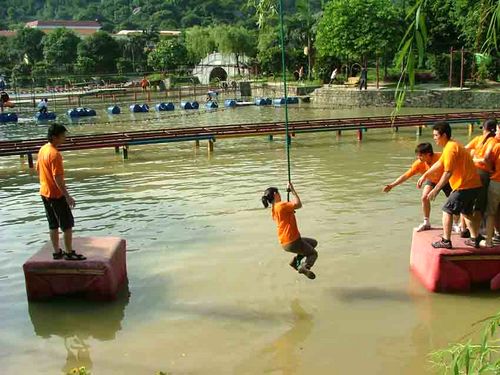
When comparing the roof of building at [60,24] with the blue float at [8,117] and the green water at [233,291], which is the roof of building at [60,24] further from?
the green water at [233,291]

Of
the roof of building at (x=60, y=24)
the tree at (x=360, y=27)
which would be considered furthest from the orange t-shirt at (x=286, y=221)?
the roof of building at (x=60, y=24)

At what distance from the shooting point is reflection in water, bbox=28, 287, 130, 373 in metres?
6.06

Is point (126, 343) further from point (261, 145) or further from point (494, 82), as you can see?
point (494, 82)

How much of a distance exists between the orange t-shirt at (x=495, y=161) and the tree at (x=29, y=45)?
324 feet

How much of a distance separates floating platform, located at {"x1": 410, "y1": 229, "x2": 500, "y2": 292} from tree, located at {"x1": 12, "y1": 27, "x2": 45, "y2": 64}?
98606 millimetres

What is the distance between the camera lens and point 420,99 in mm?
34812

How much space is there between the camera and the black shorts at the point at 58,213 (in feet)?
22.8

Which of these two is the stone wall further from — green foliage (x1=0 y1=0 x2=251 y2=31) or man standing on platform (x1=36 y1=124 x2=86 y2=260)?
green foliage (x1=0 y1=0 x2=251 y2=31)

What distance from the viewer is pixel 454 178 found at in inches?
267

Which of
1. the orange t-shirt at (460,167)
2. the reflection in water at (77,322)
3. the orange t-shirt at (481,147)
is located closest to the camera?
the reflection in water at (77,322)

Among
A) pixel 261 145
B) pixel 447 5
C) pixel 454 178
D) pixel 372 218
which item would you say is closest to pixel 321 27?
pixel 447 5

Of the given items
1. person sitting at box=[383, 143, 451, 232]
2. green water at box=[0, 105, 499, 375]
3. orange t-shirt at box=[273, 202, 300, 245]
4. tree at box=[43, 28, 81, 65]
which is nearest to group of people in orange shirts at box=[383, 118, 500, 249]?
person sitting at box=[383, 143, 451, 232]

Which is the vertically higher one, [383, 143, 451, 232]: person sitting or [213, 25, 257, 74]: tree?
[213, 25, 257, 74]: tree

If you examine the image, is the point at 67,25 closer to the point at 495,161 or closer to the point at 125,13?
the point at 125,13
